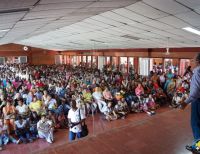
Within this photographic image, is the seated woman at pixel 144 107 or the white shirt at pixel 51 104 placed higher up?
the white shirt at pixel 51 104

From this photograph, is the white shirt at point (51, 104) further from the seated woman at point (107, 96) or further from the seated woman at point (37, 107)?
the seated woman at point (107, 96)

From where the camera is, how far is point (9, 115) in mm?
5590

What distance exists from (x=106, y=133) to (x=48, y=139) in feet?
7.37

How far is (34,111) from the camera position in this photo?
5.94 metres

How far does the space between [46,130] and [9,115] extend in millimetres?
1309

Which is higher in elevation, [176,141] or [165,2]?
[165,2]

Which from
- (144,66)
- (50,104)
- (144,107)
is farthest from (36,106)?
(144,66)

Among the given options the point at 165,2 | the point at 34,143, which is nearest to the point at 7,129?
the point at 34,143

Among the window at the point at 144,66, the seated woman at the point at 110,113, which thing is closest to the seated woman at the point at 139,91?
the seated woman at the point at 110,113

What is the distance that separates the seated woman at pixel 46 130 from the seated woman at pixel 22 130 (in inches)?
12.5

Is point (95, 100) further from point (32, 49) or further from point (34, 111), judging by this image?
point (32, 49)

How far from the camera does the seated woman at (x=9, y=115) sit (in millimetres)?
5406

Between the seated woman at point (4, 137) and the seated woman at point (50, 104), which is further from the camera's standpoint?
the seated woman at point (50, 104)

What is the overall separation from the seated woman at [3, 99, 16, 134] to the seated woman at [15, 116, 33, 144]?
0.23m
